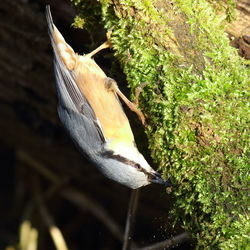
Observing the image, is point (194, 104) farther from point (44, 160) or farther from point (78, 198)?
point (44, 160)

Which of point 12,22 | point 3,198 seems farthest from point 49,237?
point 12,22

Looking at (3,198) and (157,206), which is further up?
(157,206)

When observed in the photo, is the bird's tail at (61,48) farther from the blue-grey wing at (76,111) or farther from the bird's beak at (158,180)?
the bird's beak at (158,180)

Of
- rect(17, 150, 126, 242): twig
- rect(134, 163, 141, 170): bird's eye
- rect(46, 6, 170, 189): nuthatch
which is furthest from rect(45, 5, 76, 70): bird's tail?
rect(17, 150, 126, 242): twig

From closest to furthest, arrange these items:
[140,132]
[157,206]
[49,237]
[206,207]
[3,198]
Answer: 1. [206,207]
2. [140,132]
3. [157,206]
4. [49,237]
5. [3,198]

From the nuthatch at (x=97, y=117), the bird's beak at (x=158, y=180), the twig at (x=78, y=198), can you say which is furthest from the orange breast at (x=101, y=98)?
the twig at (x=78, y=198)

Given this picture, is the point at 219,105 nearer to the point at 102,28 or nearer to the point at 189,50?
the point at 189,50
